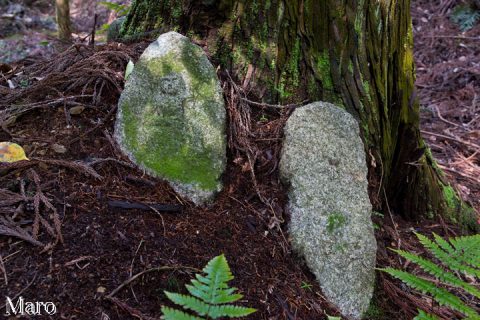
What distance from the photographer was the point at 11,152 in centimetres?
204

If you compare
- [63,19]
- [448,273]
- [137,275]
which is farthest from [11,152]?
[63,19]

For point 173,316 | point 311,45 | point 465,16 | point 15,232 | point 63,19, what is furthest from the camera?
point 465,16

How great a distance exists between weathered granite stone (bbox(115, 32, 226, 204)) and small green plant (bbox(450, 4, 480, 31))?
22.6ft

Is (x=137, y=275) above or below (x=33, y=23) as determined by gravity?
above

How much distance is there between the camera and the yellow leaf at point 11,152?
79.8 inches

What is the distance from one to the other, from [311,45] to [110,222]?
4.94 ft

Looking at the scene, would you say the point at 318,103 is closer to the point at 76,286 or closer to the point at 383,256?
the point at 383,256

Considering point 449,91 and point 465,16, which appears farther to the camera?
point 465,16

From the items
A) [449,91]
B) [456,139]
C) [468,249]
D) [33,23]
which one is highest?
[468,249]

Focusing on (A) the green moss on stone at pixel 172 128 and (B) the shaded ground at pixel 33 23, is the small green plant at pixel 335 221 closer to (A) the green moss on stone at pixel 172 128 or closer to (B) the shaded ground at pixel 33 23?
(A) the green moss on stone at pixel 172 128

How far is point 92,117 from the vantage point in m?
2.34

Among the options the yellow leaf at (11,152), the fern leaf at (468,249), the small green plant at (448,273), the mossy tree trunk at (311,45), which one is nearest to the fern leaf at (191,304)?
the small green plant at (448,273)

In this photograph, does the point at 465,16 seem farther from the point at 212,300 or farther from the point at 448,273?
the point at 212,300

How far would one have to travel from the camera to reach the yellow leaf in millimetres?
2027
